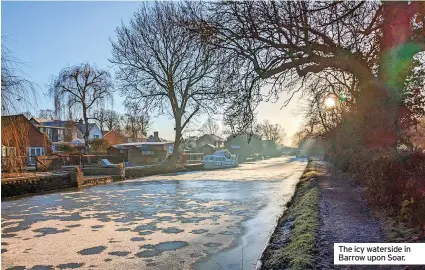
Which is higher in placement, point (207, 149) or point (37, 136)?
point (37, 136)

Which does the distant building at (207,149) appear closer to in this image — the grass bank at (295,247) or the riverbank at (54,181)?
the riverbank at (54,181)

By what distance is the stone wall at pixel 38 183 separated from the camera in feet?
55.7

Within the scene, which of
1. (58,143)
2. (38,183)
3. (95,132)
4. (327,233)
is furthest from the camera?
(95,132)

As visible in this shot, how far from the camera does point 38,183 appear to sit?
732 inches

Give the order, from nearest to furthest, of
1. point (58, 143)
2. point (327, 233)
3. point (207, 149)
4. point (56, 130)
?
1. point (327, 233)
2. point (58, 143)
3. point (56, 130)
4. point (207, 149)

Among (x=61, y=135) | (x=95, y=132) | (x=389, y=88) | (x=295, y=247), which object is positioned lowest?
(x=295, y=247)

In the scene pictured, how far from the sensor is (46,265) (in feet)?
20.7

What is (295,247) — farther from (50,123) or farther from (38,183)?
(50,123)

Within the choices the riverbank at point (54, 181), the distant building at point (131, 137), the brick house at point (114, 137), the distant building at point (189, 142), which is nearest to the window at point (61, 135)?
the brick house at point (114, 137)

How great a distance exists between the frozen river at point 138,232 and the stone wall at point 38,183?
7.46 ft

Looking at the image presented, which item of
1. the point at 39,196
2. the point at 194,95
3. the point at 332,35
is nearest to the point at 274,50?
the point at 332,35

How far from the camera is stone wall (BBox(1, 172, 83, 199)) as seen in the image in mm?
16984

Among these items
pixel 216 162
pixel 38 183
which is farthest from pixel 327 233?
pixel 216 162

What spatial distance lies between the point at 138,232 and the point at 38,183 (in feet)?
40.3
